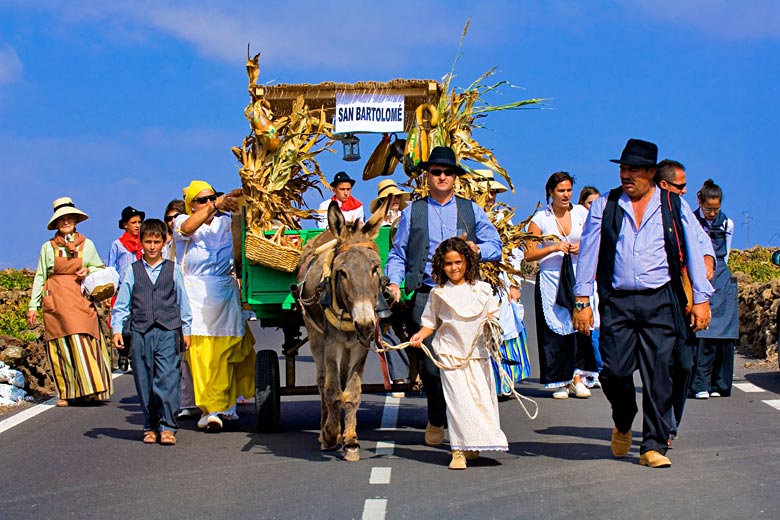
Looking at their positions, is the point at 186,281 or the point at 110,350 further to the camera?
the point at 110,350

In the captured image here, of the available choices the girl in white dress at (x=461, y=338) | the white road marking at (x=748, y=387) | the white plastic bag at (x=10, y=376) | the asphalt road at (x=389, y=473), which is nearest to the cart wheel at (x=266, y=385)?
the asphalt road at (x=389, y=473)

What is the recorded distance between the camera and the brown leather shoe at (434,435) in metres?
10.0

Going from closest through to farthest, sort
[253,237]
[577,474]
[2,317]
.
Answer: [577,474] → [253,237] → [2,317]

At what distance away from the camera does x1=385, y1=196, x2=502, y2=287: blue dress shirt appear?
392 inches

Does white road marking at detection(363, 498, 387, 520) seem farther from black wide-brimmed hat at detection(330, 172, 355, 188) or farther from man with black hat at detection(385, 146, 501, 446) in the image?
black wide-brimmed hat at detection(330, 172, 355, 188)

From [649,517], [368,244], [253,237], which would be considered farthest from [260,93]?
[649,517]

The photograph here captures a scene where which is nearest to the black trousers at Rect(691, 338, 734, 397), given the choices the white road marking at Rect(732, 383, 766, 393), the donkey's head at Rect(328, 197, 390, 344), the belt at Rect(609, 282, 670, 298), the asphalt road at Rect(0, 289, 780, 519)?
the white road marking at Rect(732, 383, 766, 393)

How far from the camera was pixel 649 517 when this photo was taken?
23.6ft

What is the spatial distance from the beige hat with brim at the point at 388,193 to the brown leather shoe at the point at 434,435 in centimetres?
226

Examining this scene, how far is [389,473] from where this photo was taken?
28.8 ft

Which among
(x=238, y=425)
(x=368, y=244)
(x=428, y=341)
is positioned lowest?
(x=238, y=425)

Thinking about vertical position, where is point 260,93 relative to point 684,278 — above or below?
above

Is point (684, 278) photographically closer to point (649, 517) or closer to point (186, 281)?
point (649, 517)

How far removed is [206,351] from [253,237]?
63.2 inches
